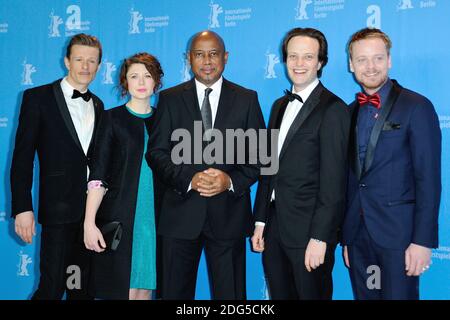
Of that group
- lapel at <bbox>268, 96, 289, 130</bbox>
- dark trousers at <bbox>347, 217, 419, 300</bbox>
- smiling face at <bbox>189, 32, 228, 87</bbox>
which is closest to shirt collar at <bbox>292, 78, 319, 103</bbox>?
lapel at <bbox>268, 96, 289, 130</bbox>

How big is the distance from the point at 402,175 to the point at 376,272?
0.56m

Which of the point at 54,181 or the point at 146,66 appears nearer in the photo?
the point at 146,66

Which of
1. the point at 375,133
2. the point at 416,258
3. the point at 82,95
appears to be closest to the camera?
the point at 416,258

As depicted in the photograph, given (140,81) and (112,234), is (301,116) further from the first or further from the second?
(112,234)

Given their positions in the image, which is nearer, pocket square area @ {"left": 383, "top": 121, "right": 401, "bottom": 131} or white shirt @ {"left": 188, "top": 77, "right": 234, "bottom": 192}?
pocket square area @ {"left": 383, "top": 121, "right": 401, "bottom": 131}

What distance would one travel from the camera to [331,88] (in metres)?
3.77

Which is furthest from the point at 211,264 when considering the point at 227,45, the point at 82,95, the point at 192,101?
the point at 227,45

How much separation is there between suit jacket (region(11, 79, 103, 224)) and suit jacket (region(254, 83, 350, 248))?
1.33 meters

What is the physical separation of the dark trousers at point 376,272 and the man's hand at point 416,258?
0.12ft

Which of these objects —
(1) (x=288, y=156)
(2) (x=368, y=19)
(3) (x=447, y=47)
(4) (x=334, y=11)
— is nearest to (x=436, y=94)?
(3) (x=447, y=47)

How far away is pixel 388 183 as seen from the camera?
8.46 ft

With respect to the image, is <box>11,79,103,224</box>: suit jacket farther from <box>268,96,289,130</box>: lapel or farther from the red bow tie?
the red bow tie

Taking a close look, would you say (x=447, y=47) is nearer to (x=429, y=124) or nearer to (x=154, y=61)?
(x=429, y=124)

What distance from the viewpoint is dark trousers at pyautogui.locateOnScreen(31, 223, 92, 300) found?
3.09m
